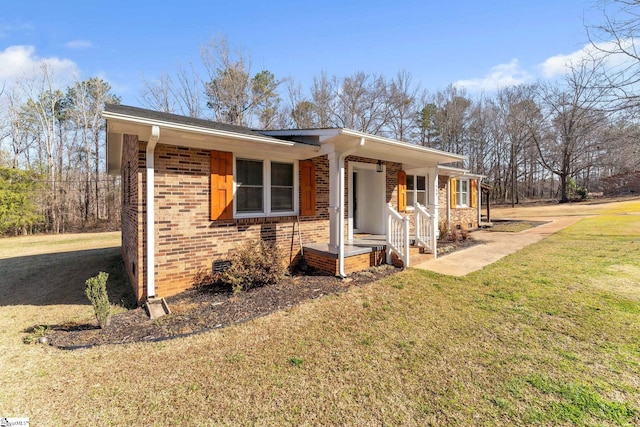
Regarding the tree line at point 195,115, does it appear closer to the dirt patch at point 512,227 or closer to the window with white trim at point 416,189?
the dirt patch at point 512,227

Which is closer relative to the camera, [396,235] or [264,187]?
[264,187]

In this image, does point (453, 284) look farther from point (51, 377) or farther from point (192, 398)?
point (51, 377)

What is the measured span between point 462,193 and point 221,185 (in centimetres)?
1260

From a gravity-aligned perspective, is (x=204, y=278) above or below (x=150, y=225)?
below

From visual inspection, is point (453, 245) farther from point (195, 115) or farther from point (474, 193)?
point (195, 115)

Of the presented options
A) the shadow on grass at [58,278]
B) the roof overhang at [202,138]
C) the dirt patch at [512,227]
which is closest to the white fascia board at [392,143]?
the roof overhang at [202,138]

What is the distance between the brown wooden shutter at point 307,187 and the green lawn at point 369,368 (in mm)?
2572

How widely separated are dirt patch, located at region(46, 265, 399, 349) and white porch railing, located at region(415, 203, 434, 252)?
2.27 m

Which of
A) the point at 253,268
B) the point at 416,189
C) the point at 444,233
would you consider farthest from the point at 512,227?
the point at 253,268

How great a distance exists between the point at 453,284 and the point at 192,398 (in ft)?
15.4

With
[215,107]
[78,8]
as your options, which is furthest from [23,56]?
[78,8]

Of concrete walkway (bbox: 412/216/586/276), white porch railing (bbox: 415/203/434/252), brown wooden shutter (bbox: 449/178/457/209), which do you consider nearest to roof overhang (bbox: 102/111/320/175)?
white porch railing (bbox: 415/203/434/252)

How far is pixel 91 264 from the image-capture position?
8.38 m

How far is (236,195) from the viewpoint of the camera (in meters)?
5.84
